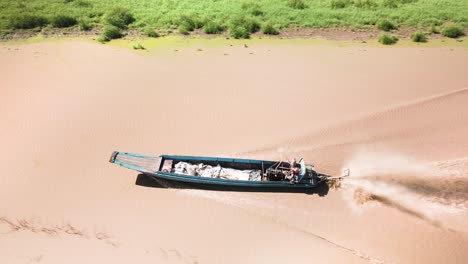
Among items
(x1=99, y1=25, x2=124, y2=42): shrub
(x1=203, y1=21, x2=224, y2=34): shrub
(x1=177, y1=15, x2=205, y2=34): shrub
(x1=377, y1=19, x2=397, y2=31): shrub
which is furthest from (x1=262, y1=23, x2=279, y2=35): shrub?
(x1=99, y1=25, x2=124, y2=42): shrub

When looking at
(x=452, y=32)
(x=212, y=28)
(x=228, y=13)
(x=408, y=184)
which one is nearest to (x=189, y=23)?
(x=212, y=28)

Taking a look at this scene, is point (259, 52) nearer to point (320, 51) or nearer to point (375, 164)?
point (320, 51)

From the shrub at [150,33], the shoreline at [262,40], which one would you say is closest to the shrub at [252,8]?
the shoreline at [262,40]

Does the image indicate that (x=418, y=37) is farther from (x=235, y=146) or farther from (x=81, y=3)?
(x=81, y=3)

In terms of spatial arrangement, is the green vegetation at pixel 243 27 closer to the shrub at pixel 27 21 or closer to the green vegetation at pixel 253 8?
the green vegetation at pixel 253 8

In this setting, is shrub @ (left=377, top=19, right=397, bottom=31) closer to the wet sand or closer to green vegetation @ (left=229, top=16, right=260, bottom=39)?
the wet sand

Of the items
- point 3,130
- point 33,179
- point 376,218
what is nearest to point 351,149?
point 376,218
